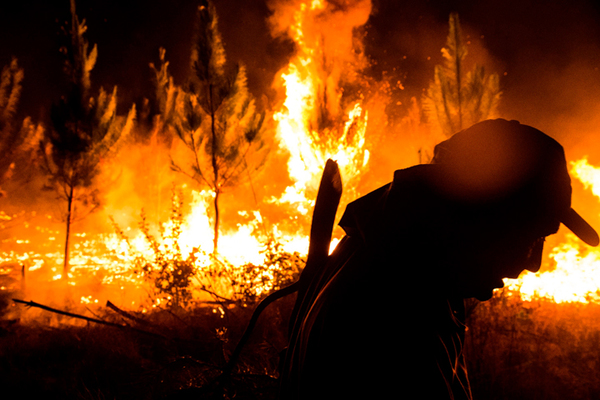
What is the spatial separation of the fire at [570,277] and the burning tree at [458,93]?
4.09 meters

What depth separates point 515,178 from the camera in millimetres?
602

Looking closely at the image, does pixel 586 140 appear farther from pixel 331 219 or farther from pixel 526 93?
pixel 331 219

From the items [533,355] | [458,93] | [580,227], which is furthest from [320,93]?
[580,227]

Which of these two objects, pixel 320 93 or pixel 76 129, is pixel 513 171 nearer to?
pixel 320 93

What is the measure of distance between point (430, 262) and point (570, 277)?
11231mm

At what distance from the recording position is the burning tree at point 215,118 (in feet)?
40.4

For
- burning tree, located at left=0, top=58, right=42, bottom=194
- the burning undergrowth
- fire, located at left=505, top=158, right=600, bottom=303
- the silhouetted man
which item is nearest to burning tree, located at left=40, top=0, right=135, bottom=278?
the burning undergrowth

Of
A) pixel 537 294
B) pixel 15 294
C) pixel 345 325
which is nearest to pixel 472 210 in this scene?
pixel 345 325

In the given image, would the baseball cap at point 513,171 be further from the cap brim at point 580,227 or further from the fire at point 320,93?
the fire at point 320,93

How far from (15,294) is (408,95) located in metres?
16.1

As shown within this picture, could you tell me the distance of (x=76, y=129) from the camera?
39.9ft

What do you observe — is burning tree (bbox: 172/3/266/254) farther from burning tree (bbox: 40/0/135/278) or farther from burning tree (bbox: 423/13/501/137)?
burning tree (bbox: 423/13/501/137)

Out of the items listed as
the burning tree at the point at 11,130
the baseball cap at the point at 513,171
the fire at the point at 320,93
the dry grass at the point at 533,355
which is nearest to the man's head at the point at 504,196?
the baseball cap at the point at 513,171

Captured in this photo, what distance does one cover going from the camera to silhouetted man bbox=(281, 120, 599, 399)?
512 millimetres
